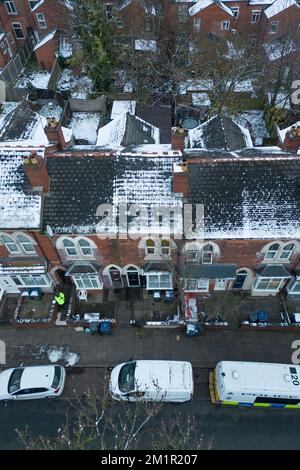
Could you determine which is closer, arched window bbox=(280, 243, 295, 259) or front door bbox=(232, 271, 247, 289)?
arched window bbox=(280, 243, 295, 259)

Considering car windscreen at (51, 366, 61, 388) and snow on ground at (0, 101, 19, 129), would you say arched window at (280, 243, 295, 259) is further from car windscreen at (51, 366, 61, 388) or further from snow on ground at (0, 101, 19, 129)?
snow on ground at (0, 101, 19, 129)

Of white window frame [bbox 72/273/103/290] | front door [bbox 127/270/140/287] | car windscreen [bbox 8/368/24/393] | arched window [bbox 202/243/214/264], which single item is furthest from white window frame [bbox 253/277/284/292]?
car windscreen [bbox 8/368/24/393]

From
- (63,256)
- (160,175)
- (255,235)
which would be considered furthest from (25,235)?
(255,235)

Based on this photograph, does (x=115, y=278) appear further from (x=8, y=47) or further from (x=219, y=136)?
(x=8, y=47)

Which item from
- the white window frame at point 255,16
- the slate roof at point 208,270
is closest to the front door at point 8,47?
the white window frame at point 255,16

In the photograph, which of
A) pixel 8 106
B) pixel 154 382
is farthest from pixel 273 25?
pixel 154 382
